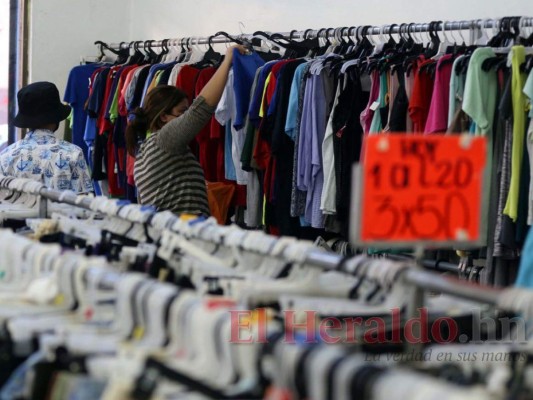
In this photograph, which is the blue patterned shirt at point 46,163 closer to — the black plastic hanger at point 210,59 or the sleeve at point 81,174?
the sleeve at point 81,174

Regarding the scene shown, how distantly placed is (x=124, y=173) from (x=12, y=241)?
12.3ft

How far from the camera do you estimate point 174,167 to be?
13.1 feet

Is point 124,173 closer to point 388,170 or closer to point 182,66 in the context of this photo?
point 182,66

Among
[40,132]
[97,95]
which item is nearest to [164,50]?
[97,95]

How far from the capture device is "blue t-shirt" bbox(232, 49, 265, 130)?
205 inches

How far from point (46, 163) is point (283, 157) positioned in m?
1.30

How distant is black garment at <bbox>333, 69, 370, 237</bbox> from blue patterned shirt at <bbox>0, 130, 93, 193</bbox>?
126 centimetres

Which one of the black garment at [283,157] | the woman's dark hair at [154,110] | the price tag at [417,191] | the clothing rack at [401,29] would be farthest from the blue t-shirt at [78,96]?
the price tag at [417,191]

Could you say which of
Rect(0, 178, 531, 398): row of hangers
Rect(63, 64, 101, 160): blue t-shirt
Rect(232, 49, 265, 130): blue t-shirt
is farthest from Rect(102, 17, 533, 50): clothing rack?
Rect(0, 178, 531, 398): row of hangers

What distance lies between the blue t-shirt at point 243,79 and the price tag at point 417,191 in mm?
3379

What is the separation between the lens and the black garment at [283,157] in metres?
5.06

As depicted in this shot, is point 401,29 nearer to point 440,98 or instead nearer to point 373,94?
point 373,94

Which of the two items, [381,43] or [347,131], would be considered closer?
[347,131]

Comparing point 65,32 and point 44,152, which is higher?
point 65,32
